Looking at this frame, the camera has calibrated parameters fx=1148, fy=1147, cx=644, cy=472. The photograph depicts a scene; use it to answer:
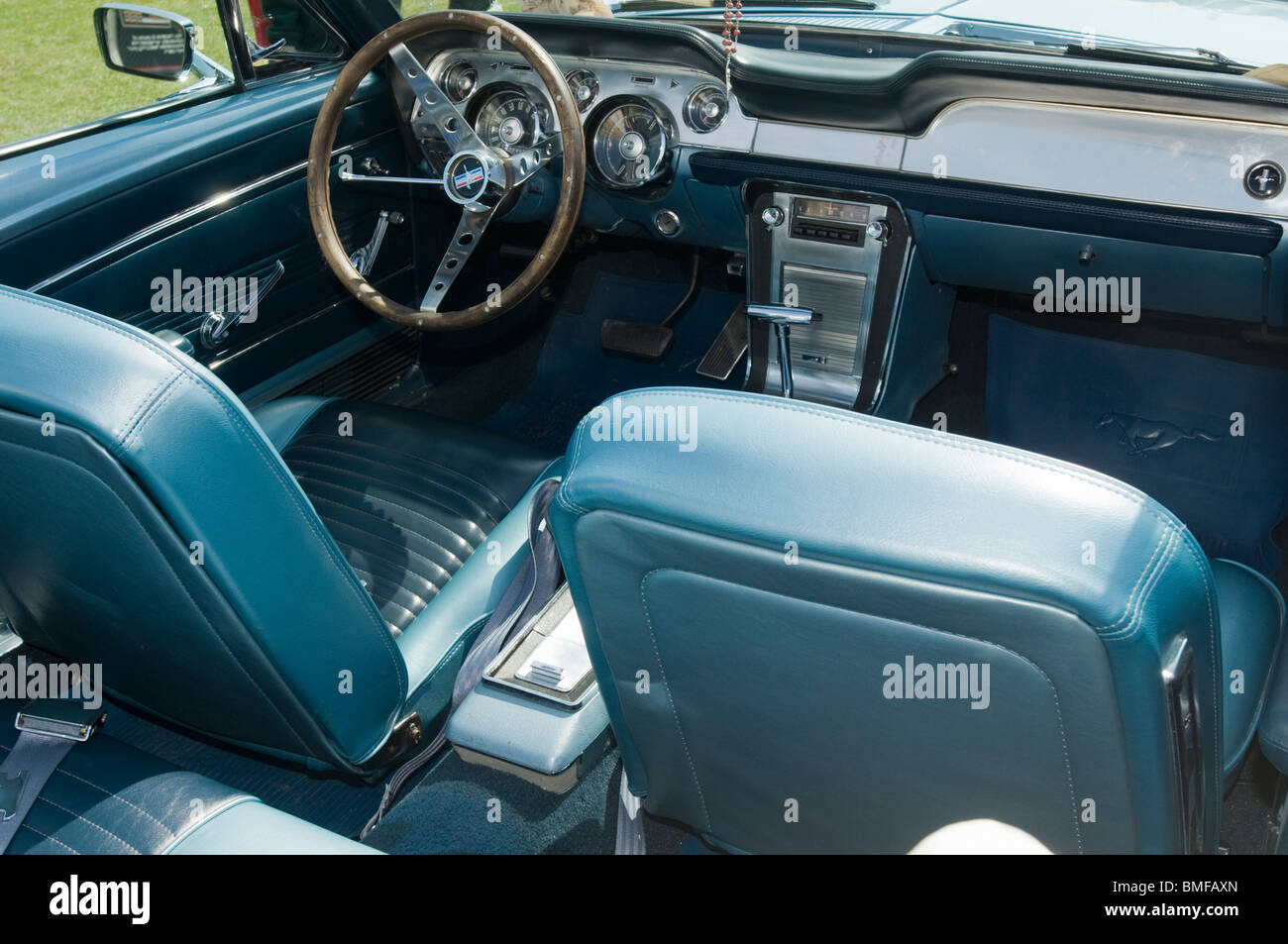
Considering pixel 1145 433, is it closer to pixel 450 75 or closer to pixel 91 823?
pixel 450 75

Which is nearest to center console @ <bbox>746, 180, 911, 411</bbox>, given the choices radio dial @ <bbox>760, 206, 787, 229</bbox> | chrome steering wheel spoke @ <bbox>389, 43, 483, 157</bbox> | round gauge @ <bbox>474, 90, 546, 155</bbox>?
radio dial @ <bbox>760, 206, 787, 229</bbox>

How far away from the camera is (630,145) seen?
2.48 metres

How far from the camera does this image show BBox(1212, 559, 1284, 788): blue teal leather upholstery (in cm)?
145

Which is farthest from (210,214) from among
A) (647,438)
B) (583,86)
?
(647,438)

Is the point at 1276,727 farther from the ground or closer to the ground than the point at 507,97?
closer to the ground

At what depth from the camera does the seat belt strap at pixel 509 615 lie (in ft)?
5.14

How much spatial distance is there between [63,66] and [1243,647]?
276 cm

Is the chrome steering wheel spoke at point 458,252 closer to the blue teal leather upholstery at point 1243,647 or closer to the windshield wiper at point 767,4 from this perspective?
the windshield wiper at point 767,4

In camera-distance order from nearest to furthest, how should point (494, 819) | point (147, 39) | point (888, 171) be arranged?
point (494, 819), point (888, 171), point (147, 39)

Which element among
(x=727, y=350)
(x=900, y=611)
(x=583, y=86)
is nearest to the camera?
(x=900, y=611)

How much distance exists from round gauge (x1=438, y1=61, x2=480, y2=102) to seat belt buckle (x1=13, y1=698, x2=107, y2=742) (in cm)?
163
